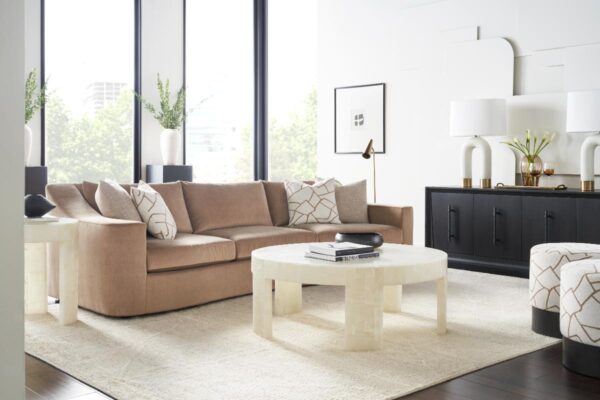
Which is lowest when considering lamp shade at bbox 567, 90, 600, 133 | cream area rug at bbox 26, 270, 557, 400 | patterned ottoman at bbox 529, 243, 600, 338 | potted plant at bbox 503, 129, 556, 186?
cream area rug at bbox 26, 270, 557, 400

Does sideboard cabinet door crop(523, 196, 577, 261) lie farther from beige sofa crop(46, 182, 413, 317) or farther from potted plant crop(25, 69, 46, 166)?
potted plant crop(25, 69, 46, 166)

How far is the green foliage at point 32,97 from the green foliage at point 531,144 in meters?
4.15

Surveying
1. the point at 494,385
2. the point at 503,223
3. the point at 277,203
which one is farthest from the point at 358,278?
the point at 503,223

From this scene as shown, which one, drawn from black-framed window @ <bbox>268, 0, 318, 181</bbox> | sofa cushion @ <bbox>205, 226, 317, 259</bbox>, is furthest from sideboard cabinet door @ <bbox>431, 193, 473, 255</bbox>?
black-framed window @ <bbox>268, 0, 318, 181</bbox>

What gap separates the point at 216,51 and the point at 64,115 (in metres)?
1.98

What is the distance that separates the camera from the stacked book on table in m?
3.58

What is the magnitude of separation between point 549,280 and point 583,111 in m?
2.08

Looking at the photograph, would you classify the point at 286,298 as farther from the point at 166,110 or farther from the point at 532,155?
the point at 166,110

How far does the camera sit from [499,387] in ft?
9.41

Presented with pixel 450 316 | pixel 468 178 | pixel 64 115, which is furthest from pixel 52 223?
pixel 468 178

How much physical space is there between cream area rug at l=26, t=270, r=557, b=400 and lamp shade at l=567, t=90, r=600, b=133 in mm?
1562

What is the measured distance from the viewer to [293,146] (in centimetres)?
822

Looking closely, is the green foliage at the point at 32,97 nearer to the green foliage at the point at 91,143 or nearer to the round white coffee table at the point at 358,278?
the green foliage at the point at 91,143

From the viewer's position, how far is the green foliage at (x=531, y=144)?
585cm
